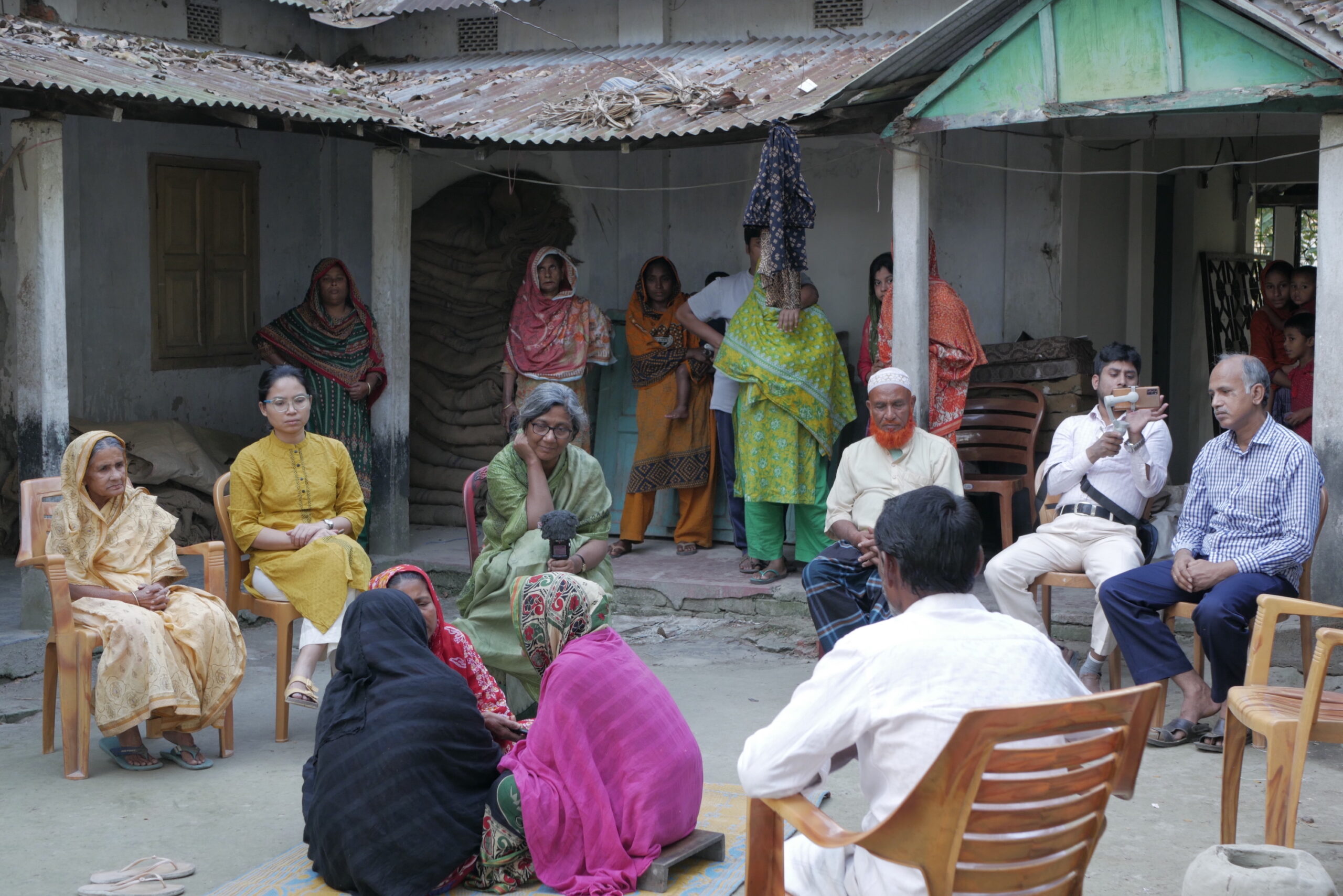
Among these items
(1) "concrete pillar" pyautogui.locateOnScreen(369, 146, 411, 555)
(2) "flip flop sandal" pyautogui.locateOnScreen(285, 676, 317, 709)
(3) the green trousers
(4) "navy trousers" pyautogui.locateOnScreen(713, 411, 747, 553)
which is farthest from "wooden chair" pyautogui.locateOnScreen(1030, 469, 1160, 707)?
(1) "concrete pillar" pyautogui.locateOnScreen(369, 146, 411, 555)

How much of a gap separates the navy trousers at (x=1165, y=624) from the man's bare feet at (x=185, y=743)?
334 centimetres

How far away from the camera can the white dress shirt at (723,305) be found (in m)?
7.94

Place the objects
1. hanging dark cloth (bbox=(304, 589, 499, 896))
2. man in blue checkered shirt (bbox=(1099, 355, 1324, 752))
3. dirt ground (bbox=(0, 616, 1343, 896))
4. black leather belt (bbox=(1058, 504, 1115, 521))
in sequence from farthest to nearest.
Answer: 1. black leather belt (bbox=(1058, 504, 1115, 521))
2. man in blue checkered shirt (bbox=(1099, 355, 1324, 752))
3. dirt ground (bbox=(0, 616, 1343, 896))
4. hanging dark cloth (bbox=(304, 589, 499, 896))

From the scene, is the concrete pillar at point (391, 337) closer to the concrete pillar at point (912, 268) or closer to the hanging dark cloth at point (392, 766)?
the concrete pillar at point (912, 268)

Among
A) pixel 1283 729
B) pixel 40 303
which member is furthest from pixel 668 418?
pixel 1283 729

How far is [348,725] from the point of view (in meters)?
3.68

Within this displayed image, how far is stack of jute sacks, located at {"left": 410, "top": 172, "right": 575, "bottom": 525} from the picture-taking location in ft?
29.8

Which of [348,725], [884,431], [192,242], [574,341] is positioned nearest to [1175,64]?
[884,431]

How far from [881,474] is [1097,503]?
0.88m

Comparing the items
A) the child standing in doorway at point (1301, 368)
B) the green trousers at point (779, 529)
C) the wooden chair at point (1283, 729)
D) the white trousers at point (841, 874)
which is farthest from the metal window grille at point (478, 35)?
the white trousers at point (841, 874)

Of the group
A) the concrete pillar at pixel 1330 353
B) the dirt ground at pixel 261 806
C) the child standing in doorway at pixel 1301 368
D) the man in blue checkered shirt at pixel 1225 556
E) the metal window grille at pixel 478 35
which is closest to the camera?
the dirt ground at pixel 261 806

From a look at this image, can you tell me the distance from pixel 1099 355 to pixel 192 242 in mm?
5985

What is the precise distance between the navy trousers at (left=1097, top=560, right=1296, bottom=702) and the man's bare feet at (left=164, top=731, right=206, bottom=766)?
334cm

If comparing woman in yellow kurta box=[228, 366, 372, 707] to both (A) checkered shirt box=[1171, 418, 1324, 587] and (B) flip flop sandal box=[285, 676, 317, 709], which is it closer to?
(B) flip flop sandal box=[285, 676, 317, 709]
